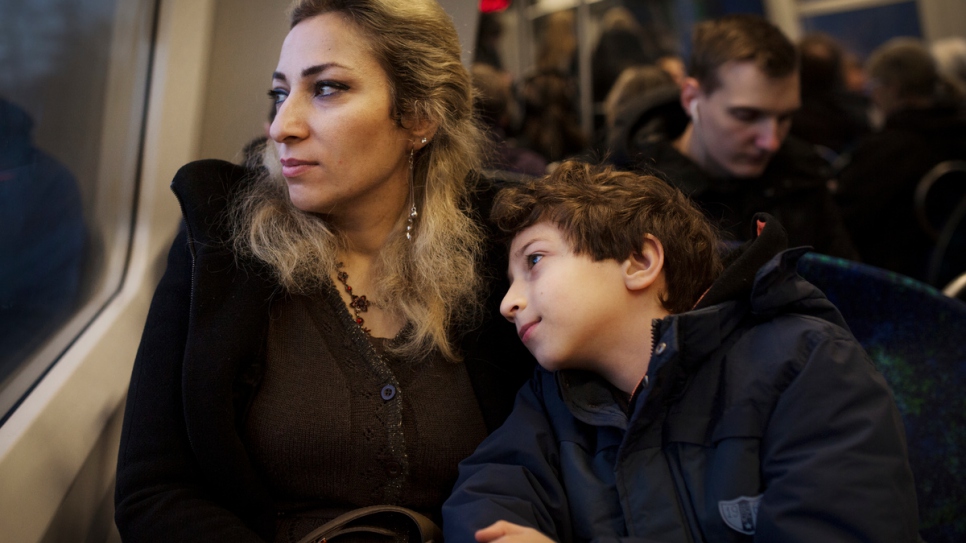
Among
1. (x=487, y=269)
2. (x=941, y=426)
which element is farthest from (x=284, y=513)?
(x=941, y=426)

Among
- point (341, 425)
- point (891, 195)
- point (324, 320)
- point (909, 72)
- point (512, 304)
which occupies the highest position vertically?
point (909, 72)

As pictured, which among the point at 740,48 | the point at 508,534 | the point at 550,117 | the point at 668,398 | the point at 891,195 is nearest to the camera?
the point at 508,534

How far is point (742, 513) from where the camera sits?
1111mm

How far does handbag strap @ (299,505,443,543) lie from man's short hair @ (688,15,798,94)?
1620 mm

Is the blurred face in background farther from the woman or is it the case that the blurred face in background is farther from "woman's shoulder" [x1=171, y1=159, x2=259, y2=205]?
"woman's shoulder" [x1=171, y1=159, x2=259, y2=205]

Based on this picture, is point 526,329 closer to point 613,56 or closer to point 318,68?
point 318,68

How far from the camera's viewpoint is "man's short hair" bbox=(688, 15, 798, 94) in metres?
2.26

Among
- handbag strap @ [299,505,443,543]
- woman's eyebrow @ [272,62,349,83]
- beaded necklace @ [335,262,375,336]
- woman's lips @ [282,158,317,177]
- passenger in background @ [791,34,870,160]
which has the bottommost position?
handbag strap @ [299,505,443,543]

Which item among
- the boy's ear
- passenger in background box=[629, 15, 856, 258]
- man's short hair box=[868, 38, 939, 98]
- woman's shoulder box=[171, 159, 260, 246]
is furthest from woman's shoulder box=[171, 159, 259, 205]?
→ man's short hair box=[868, 38, 939, 98]

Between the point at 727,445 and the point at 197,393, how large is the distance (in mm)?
827

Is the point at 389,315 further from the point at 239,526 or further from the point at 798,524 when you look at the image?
the point at 798,524

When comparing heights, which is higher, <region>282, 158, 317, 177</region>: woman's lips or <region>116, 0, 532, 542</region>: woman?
<region>282, 158, 317, 177</region>: woman's lips

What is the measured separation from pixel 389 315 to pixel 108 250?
2.41ft

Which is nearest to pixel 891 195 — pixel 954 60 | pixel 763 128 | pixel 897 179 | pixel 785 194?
pixel 897 179
